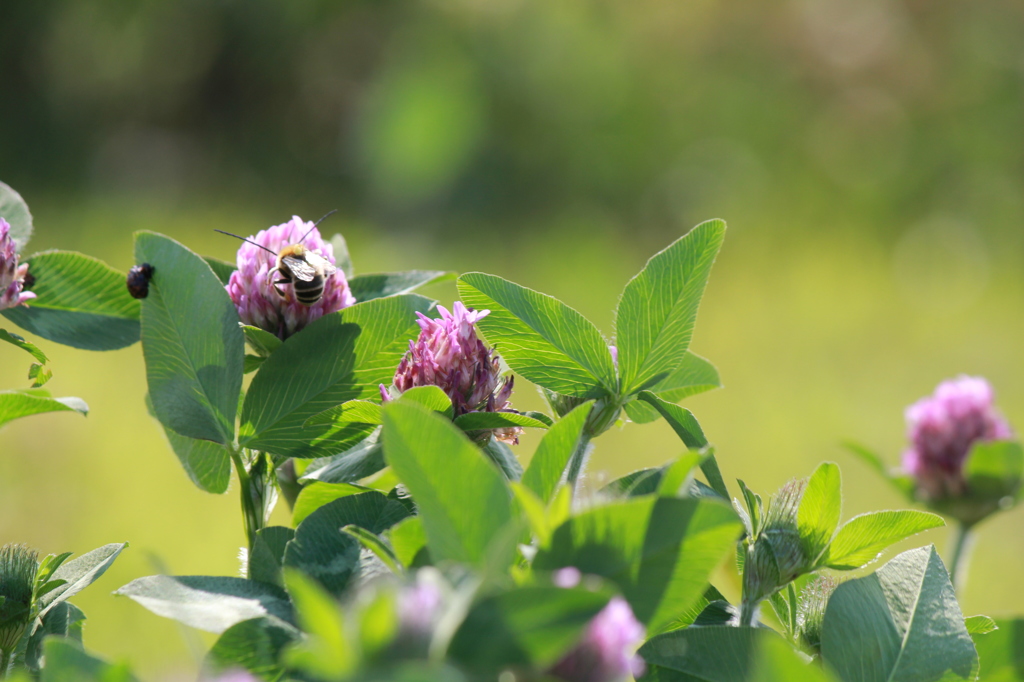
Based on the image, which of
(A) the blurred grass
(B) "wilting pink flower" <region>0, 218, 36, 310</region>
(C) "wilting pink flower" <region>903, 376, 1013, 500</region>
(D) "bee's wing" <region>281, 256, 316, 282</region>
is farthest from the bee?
(A) the blurred grass

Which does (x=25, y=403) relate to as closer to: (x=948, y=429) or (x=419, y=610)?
(x=419, y=610)

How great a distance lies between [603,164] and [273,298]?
3.50m

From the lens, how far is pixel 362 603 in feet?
0.85

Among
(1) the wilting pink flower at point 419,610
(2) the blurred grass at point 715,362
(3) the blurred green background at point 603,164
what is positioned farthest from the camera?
(3) the blurred green background at point 603,164

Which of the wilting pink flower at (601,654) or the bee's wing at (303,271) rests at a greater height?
the bee's wing at (303,271)

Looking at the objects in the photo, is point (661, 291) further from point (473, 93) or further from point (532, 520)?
point (473, 93)

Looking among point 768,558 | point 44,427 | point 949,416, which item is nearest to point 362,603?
point 768,558

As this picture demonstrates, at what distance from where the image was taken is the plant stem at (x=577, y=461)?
0.49m

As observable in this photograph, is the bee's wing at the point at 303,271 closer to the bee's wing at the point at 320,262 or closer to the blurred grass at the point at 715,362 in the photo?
the bee's wing at the point at 320,262

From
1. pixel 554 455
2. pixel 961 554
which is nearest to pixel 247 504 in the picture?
pixel 554 455

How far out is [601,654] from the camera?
29 cm

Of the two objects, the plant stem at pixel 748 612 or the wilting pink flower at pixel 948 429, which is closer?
the plant stem at pixel 748 612

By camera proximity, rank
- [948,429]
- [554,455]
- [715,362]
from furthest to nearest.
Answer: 1. [715,362]
2. [948,429]
3. [554,455]

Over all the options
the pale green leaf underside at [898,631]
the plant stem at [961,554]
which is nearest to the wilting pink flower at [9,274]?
the pale green leaf underside at [898,631]
